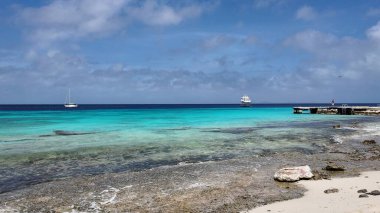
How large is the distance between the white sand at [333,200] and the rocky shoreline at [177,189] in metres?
0.50

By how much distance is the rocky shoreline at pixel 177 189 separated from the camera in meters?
11.4

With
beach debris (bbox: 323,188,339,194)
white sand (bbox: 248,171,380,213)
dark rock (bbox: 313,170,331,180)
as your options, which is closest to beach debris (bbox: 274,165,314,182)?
dark rock (bbox: 313,170,331,180)

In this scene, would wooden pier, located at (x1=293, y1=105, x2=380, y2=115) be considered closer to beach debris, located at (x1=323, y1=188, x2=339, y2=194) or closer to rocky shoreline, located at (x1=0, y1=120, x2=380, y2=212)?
rocky shoreline, located at (x1=0, y1=120, x2=380, y2=212)

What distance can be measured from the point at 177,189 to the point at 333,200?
5356 millimetres

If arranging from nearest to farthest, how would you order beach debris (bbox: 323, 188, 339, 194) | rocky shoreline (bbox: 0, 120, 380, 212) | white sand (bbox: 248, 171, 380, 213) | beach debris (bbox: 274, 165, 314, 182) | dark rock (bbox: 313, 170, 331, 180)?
white sand (bbox: 248, 171, 380, 213)
rocky shoreline (bbox: 0, 120, 380, 212)
beach debris (bbox: 323, 188, 339, 194)
beach debris (bbox: 274, 165, 314, 182)
dark rock (bbox: 313, 170, 331, 180)

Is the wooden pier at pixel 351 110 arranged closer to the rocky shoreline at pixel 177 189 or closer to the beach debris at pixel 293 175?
the rocky shoreline at pixel 177 189

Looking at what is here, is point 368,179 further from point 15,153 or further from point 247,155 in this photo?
point 15,153

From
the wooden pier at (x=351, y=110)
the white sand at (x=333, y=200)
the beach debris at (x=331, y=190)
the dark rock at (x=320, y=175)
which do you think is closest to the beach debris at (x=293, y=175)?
the dark rock at (x=320, y=175)

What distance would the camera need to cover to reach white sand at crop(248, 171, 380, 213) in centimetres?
1014

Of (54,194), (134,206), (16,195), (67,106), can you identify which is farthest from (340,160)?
(67,106)

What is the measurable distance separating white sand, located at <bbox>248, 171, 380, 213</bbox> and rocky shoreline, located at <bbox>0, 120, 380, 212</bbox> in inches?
19.7

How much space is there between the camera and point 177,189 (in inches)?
529

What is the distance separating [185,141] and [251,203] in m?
18.2

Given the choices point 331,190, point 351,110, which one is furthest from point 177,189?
point 351,110
